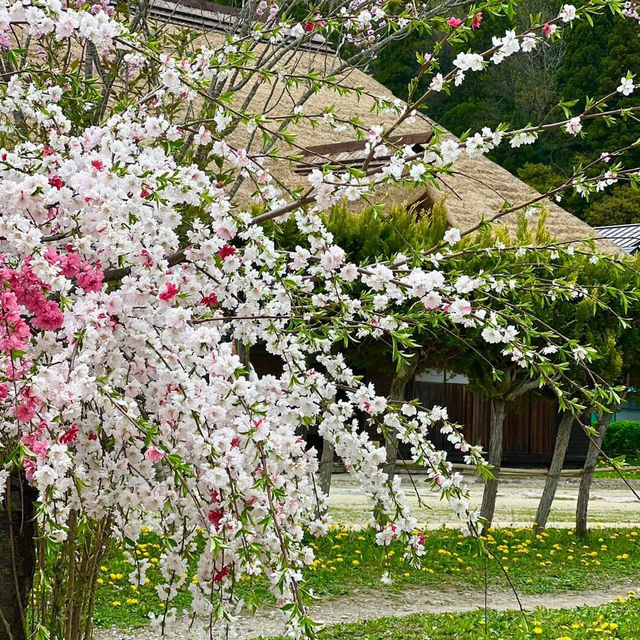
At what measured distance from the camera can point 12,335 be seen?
6.47ft

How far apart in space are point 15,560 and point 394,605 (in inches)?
160

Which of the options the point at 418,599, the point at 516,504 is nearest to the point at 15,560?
the point at 418,599

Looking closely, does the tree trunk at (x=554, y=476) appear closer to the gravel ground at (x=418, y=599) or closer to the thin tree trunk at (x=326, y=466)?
the gravel ground at (x=418, y=599)

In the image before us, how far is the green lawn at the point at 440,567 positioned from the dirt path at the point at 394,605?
0.17m

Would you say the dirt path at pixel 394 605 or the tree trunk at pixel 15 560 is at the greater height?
the tree trunk at pixel 15 560

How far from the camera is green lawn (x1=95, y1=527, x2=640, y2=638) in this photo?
6.34m

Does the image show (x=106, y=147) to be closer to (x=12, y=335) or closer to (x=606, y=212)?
(x=12, y=335)

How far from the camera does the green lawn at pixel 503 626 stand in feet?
16.9

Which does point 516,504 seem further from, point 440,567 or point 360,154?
point 440,567

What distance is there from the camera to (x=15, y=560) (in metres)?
3.05

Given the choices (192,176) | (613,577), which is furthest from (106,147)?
(613,577)

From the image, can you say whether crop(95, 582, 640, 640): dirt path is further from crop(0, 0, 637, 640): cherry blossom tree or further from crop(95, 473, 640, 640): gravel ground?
crop(0, 0, 637, 640): cherry blossom tree

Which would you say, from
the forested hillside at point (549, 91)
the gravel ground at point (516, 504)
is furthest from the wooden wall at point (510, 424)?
the forested hillside at point (549, 91)

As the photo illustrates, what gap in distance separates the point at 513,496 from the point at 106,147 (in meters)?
13.4
